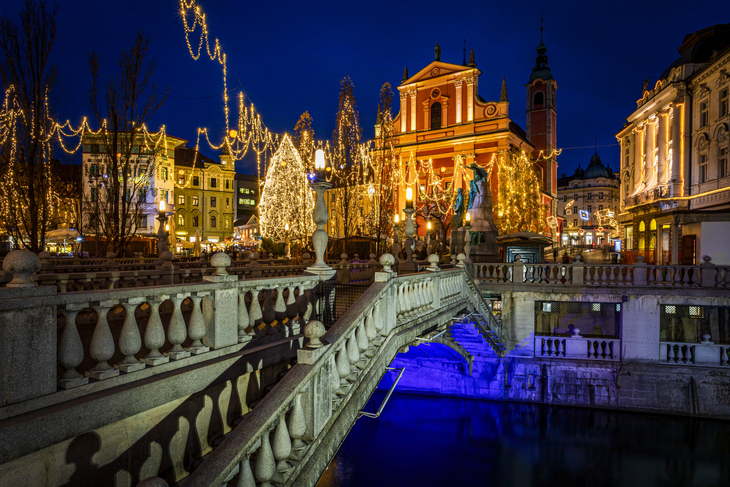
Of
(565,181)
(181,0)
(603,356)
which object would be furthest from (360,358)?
(565,181)

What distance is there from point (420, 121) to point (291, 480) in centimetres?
4123

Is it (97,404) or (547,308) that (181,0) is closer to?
(97,404)

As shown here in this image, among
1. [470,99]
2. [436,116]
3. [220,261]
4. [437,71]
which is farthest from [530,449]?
[437,71]

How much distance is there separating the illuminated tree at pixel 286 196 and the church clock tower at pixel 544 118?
3768cm

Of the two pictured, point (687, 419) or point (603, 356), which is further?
point (603, 356)

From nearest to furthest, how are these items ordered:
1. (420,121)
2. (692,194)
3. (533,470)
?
(533,470) < (692,194) < (420,121)

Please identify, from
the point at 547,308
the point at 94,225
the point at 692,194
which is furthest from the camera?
the point at 692,194

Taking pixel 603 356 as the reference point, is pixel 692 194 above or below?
above

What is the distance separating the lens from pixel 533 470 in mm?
12766

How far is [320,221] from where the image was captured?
7.63m

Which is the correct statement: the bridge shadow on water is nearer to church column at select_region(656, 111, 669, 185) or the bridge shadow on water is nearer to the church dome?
church column at select_region(656, 111, 669, 185)

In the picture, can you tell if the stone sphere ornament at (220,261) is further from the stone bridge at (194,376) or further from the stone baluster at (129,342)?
the stone baluster at (129,342)

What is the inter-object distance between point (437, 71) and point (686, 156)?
22492mm

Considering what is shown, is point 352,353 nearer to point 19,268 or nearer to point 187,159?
point 19,268
